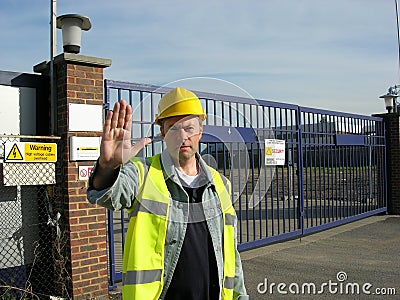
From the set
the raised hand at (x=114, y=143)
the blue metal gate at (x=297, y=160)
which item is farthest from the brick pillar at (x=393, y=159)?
the raised hand at (x=114, y=143)

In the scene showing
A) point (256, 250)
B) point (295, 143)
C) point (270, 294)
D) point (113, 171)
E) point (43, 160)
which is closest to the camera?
point (113, 171)

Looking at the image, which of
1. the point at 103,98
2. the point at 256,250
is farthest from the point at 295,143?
the point at 103,98

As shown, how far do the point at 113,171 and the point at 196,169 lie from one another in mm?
599

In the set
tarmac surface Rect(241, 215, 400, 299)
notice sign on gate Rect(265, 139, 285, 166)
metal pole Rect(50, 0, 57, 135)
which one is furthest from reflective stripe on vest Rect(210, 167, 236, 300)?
notice sign on gate Rect(265, 139, 285, 166)

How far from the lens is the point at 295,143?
944 centimetres

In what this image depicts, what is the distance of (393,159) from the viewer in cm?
1328

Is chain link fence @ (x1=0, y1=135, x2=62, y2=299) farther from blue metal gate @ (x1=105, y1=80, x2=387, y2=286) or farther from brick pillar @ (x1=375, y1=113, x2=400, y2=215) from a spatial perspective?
brick pillar @ (x1=375, y1=113, x2=400, y2=215)

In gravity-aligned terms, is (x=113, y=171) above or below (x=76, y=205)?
above

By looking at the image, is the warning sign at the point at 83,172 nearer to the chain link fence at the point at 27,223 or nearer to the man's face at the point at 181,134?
the chain link fence at the point at 27,223

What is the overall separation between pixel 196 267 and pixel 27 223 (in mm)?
3466

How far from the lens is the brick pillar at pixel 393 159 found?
520 inches

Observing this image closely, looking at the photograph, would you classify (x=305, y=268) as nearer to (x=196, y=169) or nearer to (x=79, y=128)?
(x=79, y=128)

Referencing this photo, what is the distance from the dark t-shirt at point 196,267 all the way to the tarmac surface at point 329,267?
12.5 ft

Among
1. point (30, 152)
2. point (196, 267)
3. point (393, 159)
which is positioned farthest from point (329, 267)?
point (393, 159)
